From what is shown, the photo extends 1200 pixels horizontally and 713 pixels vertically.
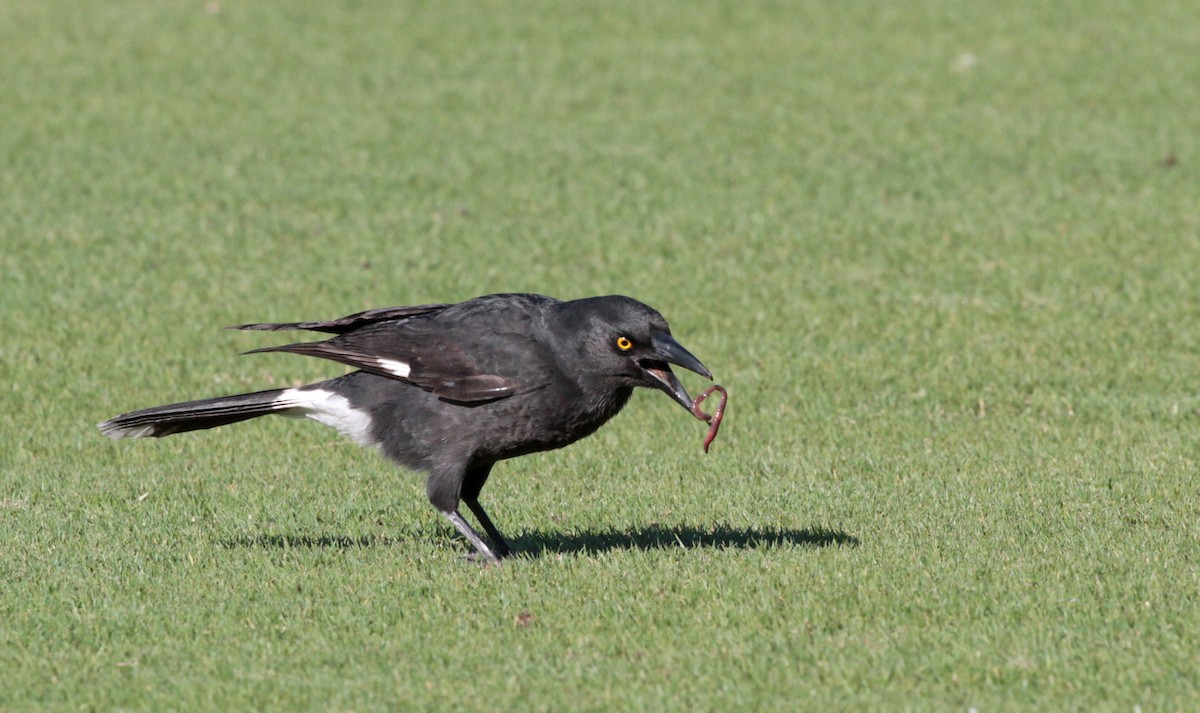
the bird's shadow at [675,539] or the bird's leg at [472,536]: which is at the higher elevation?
the bird's leg at [472,536]

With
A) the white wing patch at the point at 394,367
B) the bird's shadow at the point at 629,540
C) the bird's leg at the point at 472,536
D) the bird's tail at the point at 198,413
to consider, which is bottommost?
the bird's shadow at the point at 629,540

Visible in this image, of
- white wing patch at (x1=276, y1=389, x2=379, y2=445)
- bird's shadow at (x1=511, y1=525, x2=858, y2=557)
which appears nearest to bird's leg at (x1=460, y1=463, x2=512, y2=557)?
bird's shadow at (x1=511, y1=525, x2=858, y2=557)

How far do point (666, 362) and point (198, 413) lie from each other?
8.72ft

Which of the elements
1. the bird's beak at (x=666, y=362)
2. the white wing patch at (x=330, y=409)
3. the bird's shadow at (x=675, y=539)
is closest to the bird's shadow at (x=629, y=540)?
the bird's shadow at (x=675, y=539)

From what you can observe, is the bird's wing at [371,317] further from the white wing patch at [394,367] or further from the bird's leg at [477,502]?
the bird's leg at [477,502]

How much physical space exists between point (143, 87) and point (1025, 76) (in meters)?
11.6

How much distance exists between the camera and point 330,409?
28.5 feet

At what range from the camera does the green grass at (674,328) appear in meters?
6.85

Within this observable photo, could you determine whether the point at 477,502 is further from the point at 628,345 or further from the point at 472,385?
the point at 628,345

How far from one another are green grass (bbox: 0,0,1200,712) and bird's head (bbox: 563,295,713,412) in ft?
3.13

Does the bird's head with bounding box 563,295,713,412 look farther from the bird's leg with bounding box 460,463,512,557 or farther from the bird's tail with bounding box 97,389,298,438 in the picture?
the bird's tail with bounding box 97,389,298,438

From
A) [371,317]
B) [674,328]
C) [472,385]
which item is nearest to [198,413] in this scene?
[371,317]

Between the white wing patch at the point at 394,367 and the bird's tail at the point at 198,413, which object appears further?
the bird's tail at the point at 198,413

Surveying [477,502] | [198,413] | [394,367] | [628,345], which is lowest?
[477,502]
